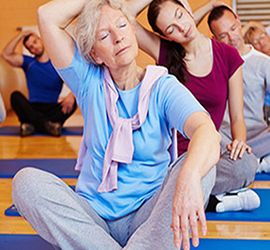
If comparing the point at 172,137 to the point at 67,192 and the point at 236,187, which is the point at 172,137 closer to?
the point at 67,192

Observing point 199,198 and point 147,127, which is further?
point 147,127

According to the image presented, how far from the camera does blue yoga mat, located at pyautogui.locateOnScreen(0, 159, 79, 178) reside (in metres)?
3.10

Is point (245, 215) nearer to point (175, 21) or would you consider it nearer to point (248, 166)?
point (248, 166)

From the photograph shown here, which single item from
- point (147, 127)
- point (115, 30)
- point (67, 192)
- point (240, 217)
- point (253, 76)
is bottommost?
point (240, 217)

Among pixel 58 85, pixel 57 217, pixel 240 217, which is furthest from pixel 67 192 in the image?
pixel 58 85

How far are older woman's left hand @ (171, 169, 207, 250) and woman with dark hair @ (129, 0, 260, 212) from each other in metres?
1.05

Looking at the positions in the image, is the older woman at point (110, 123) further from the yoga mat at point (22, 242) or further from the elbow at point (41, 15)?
the yoga mat at point (22, 242)

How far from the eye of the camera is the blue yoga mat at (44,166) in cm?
310

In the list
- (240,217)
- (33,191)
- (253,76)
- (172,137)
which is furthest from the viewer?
(253,76)

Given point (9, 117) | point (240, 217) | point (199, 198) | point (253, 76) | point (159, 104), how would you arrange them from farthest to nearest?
point (9, 117) < point (253, 76) < point (240, 217) < point (159, 104) < point (199, 198)

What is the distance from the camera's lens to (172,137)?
1709 millimetres

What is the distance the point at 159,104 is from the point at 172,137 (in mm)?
177

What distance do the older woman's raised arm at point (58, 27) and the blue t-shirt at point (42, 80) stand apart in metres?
3.13

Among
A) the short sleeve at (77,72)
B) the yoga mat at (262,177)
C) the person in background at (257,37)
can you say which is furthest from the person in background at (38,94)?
the short sleeve at (77,72)
